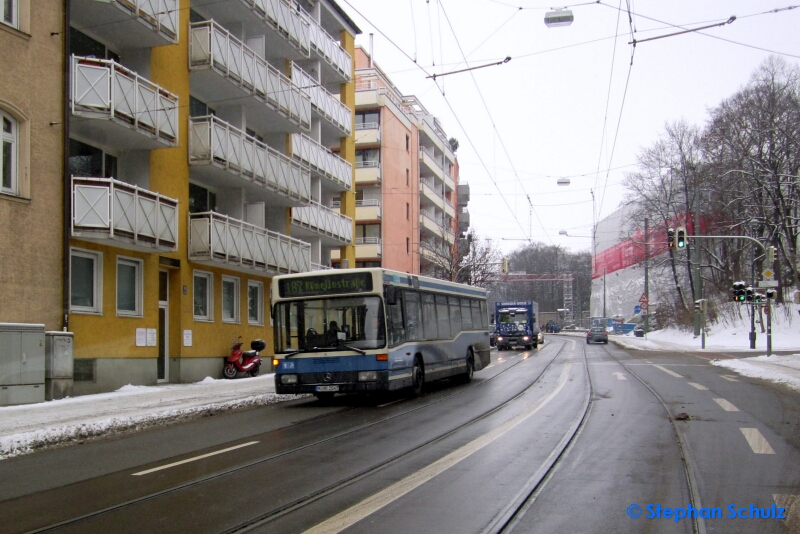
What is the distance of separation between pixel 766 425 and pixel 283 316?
921cm

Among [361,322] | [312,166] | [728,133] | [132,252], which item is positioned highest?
[728,133]

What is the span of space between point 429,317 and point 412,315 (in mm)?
1196

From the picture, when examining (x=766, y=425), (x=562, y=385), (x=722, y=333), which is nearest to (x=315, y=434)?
(x=766, y=425)

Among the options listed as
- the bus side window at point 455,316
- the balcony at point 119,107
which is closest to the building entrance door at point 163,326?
the balcony at point 119,107

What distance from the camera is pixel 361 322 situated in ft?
49.4

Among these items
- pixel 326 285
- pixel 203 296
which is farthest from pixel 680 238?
pixel 326 285

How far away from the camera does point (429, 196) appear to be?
212 ft

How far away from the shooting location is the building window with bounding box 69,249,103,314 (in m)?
18.0

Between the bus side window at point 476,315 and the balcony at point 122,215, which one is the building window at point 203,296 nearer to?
the balcony at point 122,215

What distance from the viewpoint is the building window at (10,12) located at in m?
16.3

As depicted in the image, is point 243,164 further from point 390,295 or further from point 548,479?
point 548,479

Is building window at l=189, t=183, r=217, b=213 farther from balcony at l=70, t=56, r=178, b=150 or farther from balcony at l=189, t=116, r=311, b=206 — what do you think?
balcony at l=70, t=56, r=178, b=150

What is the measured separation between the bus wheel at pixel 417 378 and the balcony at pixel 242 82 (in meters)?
12.3

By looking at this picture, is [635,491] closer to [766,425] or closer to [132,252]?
[766,425]
